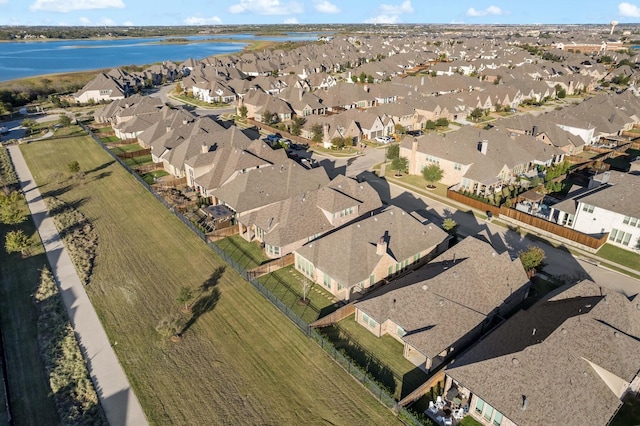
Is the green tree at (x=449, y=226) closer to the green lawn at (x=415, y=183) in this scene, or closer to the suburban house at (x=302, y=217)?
the suburban house at (x=302, y=217)

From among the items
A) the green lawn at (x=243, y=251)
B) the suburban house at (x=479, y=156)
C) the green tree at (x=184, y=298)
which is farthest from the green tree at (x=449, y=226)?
the green tree at (x=184, y=298)

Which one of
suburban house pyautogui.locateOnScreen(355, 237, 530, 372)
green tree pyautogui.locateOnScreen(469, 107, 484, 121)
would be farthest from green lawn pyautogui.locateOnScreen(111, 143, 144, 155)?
green tree pyautogui.locateOnScreen(469, 107, 484, 121)

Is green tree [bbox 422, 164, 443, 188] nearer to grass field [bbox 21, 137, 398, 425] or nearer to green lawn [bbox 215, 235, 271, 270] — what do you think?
green lawn [bbox 215, 235, 271, 270]

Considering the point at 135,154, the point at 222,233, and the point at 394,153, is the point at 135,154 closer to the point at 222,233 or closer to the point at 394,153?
the point at 222,233

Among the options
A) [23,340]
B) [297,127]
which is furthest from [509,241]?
Result: [297,127]

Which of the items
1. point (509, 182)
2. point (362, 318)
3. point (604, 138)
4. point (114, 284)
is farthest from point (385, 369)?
point (604, 138)
